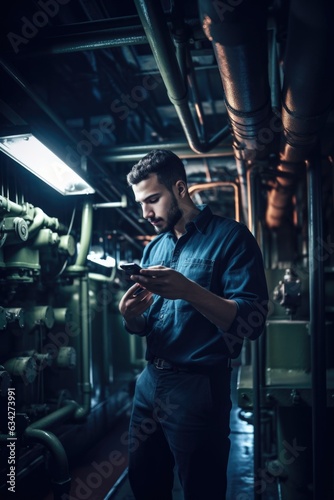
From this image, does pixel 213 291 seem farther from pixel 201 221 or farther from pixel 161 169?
pixel 161 169

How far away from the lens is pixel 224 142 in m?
3.73

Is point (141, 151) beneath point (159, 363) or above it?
above

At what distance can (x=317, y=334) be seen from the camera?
8.29ft

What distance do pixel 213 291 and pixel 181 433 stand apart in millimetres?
606

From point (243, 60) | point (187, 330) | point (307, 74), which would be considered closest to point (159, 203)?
point (187, 330)

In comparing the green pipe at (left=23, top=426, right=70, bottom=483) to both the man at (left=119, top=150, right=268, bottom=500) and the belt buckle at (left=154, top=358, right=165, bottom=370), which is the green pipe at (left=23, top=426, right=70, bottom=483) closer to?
the man at (left=119, top=150, right=268, bottom=500)

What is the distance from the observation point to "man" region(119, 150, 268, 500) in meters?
1.73

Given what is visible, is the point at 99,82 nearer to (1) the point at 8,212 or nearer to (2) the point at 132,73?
(2) the point at 132,73

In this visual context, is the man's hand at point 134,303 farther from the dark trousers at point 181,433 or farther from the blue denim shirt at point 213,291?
the dark trousers at point 181,433

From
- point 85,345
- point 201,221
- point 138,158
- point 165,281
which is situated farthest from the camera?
point 85,345

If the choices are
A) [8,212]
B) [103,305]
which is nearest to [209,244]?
[8,212]

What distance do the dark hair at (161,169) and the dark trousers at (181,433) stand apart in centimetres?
90

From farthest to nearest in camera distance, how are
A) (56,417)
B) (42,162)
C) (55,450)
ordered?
1. (56,417)
2. (55,450)
3. (42,162)

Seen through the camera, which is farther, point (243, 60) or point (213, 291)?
point (213, 291)
